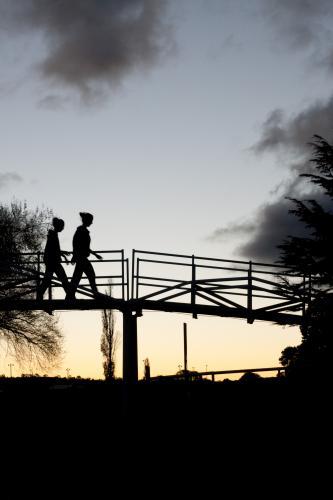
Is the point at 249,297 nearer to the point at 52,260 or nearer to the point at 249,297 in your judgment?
the point at 249,297

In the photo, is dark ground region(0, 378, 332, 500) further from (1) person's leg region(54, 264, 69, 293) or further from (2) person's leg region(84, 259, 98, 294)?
(1) person's leg region(54, 264, 69, 293)

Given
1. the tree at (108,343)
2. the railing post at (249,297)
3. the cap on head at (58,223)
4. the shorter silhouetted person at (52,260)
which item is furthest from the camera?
the tree at (108,343)

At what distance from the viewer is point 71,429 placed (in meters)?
17.3

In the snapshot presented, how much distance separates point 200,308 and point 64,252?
4008mm

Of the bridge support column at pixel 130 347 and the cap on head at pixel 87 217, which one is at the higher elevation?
the cap on head at pixel 87 217

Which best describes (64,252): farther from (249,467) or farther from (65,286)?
(249,467)

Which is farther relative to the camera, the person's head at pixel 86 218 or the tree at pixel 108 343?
the tree at pixel 108 343

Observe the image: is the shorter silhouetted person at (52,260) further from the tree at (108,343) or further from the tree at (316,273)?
the tree at (108,343)

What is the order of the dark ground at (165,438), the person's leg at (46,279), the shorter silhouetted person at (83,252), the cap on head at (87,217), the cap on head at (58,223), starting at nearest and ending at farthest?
the dark ground at (165,438) < the cap on head at (58,223) < the cap on head at (87,217) < the shorter silhouetted person at (83,252) < the person's leg at (46,279)

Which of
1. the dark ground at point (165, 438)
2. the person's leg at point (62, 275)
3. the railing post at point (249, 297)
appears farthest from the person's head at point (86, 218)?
the railing post at point (249, 297)

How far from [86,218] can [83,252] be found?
985mm

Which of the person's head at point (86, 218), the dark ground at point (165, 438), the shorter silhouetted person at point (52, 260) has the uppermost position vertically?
the person's head at point (86, 218)

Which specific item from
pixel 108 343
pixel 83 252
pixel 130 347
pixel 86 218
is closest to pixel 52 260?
pixel 83 252

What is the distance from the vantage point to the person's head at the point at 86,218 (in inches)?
712
